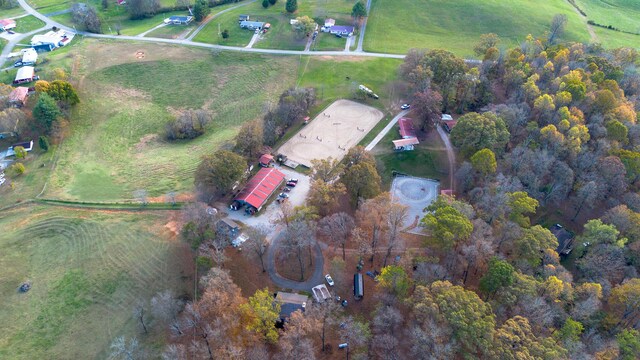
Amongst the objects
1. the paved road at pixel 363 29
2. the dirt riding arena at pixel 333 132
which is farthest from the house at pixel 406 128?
the paved road at pixel 363 29

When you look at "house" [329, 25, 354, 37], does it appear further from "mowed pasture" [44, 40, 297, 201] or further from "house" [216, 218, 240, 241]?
"house" [216, 218, 240, 241]

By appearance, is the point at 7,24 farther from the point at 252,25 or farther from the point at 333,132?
the point at 333,132

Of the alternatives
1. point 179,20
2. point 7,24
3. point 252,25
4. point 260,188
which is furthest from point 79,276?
point 7,24

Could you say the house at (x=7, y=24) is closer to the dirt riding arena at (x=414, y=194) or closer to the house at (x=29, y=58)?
the house at (x=29, y=58)

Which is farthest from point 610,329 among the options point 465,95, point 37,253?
point 37,253

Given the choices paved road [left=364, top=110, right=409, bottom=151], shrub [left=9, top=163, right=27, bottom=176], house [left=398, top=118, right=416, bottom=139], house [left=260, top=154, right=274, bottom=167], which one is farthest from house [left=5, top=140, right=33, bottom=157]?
house [left=398, top=118, right=416, bottom=139]
